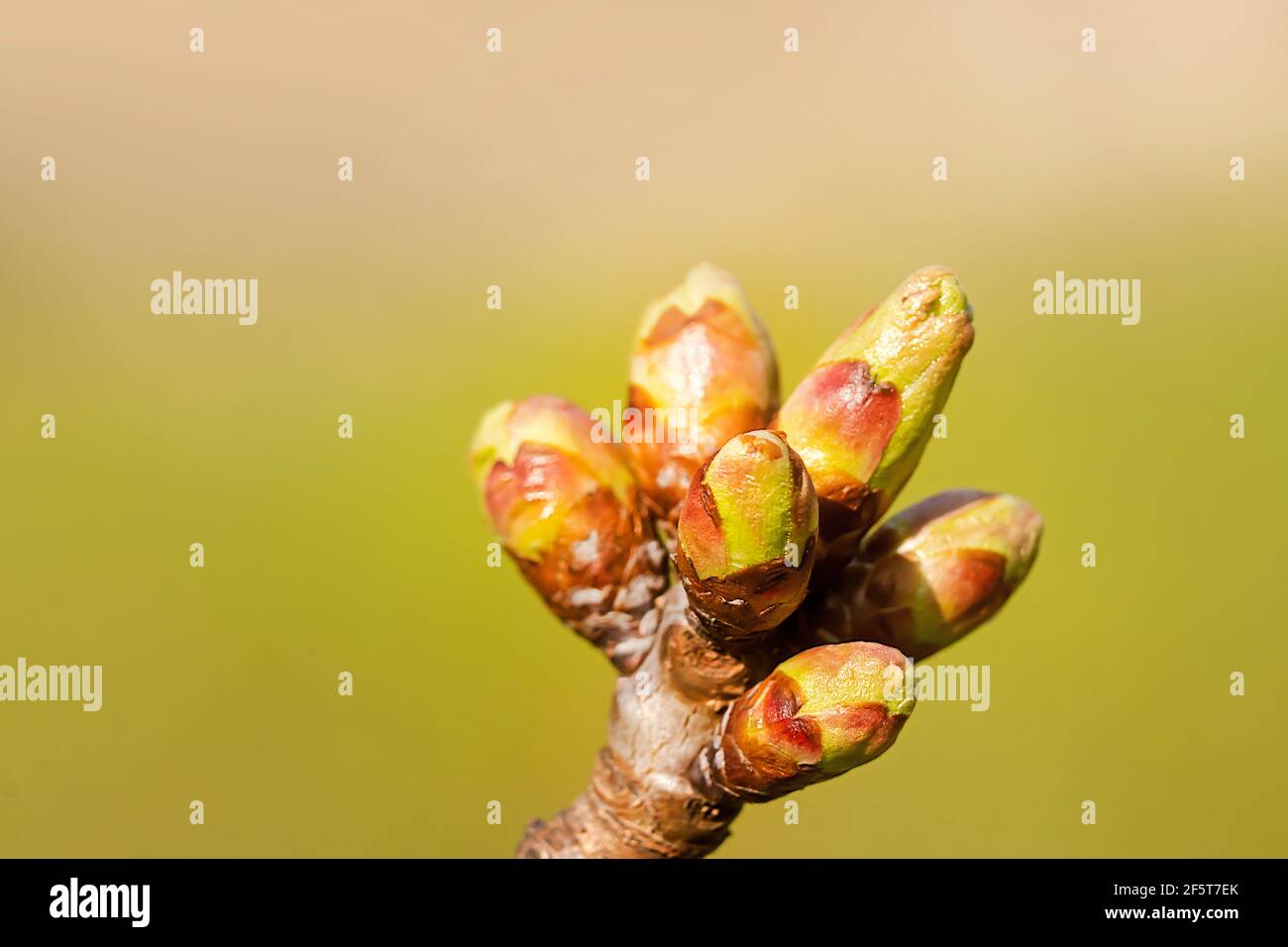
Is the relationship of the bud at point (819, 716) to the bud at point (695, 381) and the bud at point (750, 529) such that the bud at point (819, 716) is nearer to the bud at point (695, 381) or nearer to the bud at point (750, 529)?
the bud at point (750, 529)

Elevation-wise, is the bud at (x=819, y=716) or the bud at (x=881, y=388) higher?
the bud at (x=881, y=388)

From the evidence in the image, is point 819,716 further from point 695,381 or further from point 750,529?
point 695,381

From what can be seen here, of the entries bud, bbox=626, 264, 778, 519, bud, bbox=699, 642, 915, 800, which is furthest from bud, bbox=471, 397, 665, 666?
bud, bbox=699, 642, 915, 800

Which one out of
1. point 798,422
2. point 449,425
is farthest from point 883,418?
point 449,425

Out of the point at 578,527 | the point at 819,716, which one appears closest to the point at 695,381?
the point at 578,527

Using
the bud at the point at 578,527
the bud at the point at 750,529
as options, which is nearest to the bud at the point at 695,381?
the bud at the point at 578,527

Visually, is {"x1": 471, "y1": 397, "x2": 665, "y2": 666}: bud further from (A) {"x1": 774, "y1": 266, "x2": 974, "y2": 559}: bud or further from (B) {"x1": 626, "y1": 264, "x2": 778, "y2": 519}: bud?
(A) {"x1": 774, "y1": 266, "x2": 974, "y2": 559}: bud

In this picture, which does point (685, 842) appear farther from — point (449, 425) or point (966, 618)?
point (449, 425)
